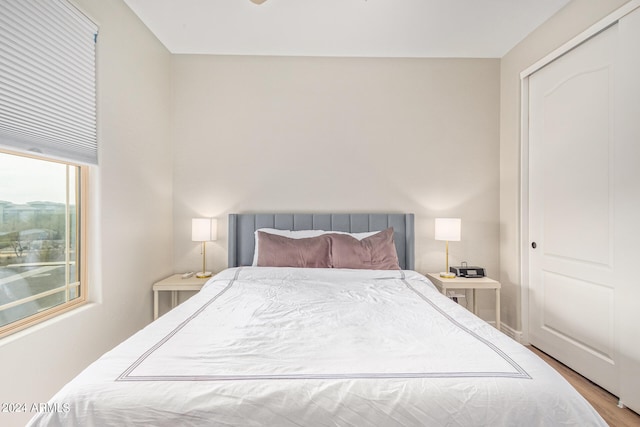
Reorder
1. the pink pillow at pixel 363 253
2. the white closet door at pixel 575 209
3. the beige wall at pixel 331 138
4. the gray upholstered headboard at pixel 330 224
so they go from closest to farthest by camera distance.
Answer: the white closet door at pixel 575 209 → the pink pillow at pixel 363 253 → the gray upholstered headboard at pixel 330 224 → the beige wall at pixel 331 138

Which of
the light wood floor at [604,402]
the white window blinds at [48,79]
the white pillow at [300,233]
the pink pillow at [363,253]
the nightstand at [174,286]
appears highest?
the white window blinds at [48,79]

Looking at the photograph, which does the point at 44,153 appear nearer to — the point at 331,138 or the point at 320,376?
the point at 320,376

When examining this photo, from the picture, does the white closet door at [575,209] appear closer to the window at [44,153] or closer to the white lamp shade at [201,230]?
the white lamp shade at [201,230]

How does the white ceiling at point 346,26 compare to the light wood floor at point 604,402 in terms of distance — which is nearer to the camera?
the light wood floor at point 604,402

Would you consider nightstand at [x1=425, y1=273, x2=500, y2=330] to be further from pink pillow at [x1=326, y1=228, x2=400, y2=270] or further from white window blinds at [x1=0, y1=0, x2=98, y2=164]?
white window blinds at [x1=0, y1=0, x2=98, y2=164]

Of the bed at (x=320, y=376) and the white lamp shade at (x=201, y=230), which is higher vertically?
the white lamp shade at (x=201, y=230)

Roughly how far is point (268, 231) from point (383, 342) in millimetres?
1817

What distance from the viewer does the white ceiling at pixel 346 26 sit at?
2.40 m

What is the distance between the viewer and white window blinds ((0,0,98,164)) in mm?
1499

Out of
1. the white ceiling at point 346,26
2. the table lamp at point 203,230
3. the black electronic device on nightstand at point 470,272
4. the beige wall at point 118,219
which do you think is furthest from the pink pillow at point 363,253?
the white ceiling at point 346,26

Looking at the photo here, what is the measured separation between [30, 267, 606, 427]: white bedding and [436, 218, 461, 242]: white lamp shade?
1410 millimetres

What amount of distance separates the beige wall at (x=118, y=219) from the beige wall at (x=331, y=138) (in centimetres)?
28

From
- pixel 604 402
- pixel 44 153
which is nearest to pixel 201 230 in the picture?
pixel 44 153

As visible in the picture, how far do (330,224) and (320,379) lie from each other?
6.90 feet
